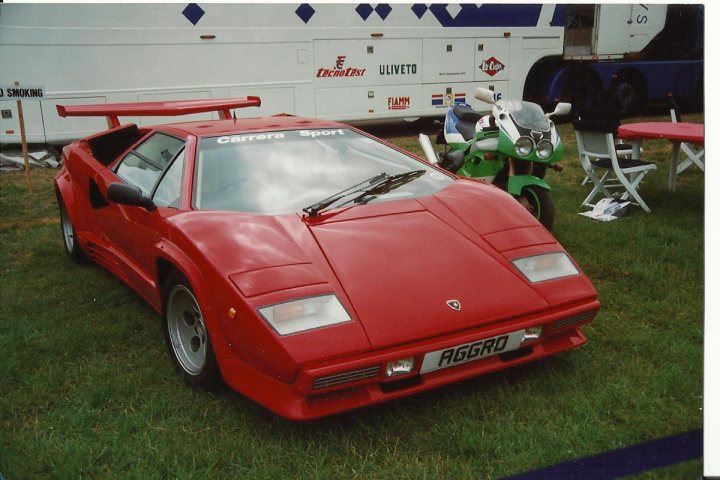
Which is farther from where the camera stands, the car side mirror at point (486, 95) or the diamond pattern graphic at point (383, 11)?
the diamond pattern graphic at point (383, 11)

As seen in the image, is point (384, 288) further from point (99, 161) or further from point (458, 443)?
point (99, 161)

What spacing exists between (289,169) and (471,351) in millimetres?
1181

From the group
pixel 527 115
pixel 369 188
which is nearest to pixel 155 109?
pixel 369 188

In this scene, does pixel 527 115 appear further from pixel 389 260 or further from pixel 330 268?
pixel 330 268

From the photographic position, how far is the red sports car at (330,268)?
6.64 feet

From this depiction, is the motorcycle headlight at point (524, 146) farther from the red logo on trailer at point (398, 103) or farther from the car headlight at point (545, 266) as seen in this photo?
the red logo on trailer at point (398, 103)

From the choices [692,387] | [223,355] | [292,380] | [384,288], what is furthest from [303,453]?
[692,387]

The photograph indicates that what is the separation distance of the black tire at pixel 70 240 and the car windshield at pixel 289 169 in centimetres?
180

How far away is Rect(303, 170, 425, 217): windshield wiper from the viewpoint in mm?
2557

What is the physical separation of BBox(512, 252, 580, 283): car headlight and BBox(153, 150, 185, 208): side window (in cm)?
146

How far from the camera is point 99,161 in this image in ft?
12.2

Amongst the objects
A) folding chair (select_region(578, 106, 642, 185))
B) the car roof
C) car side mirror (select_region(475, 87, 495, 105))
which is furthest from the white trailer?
the car roof

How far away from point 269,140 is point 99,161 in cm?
137

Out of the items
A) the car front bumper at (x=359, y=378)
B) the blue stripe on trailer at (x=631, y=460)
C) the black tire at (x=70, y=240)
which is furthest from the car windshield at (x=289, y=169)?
the black tire at (x=70, y=240)
